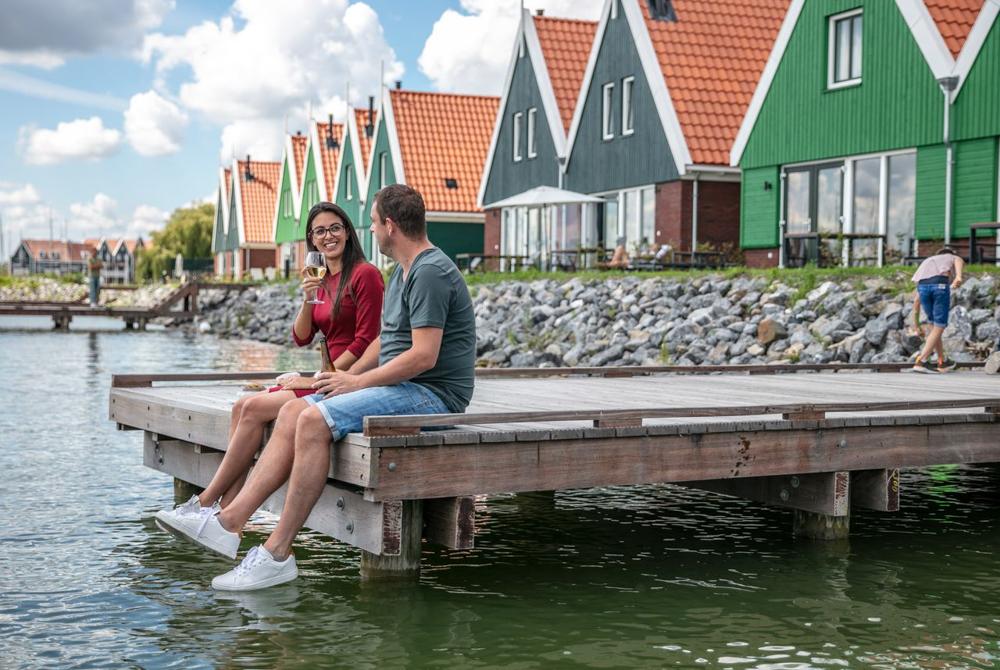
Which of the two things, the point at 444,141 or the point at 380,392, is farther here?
the point at 444,141

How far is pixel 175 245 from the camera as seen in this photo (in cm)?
9344

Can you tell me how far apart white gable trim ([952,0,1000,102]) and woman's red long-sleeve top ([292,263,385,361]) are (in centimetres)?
1486

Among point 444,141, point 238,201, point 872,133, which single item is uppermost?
point 444,141

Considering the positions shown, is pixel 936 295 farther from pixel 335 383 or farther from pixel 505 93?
pixel 505 93

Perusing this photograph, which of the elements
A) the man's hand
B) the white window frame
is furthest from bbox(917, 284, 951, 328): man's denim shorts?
the white window frame

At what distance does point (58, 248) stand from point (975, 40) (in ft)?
545

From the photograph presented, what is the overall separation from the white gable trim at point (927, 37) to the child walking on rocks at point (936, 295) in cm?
756

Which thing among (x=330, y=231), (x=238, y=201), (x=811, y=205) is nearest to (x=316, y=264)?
(x=330, y=231)

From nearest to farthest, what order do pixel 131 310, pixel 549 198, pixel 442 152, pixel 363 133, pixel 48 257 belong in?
pixel 549 198 < pixel 442 152 < pixel 131 310 < pixel 363 133 < pixel 48 257

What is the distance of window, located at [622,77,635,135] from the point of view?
1098 inches

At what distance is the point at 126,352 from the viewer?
3075 centimetres

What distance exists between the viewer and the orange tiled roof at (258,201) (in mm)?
67125

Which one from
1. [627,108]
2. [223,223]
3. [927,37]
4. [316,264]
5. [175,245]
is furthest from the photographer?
[175,245]

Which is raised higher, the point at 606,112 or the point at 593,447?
the point at 606,112
